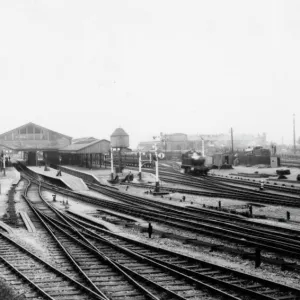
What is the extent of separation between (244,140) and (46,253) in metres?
144

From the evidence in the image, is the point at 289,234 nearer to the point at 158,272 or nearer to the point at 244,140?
the point at 158,272

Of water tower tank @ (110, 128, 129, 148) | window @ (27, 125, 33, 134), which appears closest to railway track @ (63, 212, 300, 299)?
water tower tank @ (110, 128, 129, 148)

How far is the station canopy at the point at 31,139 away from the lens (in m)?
59.3

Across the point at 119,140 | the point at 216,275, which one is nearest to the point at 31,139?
the point at 119,140

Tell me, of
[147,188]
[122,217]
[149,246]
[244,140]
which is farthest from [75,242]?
[244,140]

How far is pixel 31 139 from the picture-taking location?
199ft

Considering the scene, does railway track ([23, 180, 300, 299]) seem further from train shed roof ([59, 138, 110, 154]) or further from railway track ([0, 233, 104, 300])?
train shed roof ([59, 138, 110, 154])

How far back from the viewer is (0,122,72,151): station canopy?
5934 cm

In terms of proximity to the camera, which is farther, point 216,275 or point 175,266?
point 175,266

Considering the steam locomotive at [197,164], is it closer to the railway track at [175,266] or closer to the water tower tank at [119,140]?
the water tower tank at [119,140]

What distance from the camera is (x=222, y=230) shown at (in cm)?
1479

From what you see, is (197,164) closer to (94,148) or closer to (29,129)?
(94,148)

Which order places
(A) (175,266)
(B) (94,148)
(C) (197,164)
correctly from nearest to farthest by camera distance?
(A) (175,266)
(C) (197,164)
(B) (94,148)

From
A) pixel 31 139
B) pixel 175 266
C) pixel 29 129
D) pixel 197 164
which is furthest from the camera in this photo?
pixel 29 129
